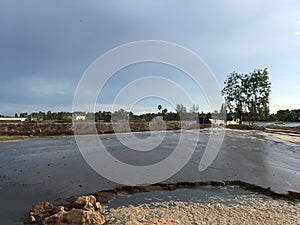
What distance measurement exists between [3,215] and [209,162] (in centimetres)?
817

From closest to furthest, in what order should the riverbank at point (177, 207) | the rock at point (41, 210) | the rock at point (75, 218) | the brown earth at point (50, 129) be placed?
the rock at point (75, 218) < the riverbank at point (177, 207) < the rock at point (41, 210) < the brown earth at point (50, 129)

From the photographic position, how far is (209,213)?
4.71 m

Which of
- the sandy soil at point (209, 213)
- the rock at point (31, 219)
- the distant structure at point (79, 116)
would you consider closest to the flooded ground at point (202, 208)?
the sandy soil at point (209, 213)

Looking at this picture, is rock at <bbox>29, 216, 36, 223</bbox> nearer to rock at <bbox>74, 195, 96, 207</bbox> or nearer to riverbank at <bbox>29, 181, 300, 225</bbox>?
riverbank at <bbox>29, 181, 300, 225</bbox>

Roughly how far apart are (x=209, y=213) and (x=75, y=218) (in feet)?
9.04

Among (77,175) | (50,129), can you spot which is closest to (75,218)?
(77,175)

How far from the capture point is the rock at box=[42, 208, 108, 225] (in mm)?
4110

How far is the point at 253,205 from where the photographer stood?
527 centimetres

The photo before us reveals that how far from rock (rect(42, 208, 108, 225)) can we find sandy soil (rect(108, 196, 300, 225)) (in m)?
Answer: 0.38

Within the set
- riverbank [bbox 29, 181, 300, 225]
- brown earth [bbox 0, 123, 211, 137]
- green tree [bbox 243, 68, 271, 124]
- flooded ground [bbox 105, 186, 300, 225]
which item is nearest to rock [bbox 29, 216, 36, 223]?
riverbank [bbox 29, 181, 300, 225]

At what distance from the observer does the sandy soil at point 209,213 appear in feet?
14.2

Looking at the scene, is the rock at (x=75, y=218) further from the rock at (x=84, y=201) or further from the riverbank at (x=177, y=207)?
the rock at (x=84, y=201)

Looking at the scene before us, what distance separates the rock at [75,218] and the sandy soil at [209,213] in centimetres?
38

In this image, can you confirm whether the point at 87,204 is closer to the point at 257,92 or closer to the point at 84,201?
the point at 84,201
